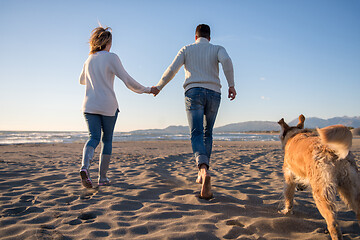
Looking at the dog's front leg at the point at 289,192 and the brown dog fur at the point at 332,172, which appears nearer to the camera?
the brown dog fur at the point at 332,172

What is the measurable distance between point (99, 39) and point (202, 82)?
5.49 ft

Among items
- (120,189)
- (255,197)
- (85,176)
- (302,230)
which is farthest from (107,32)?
(302,230)

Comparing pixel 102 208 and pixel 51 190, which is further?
pixel 51 190

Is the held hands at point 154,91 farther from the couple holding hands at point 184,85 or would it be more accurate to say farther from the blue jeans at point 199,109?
the blue jeans at point 199,109

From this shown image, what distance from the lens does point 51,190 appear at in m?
3.20

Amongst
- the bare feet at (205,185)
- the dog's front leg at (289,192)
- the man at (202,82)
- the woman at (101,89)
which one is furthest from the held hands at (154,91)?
the dog's front leg at (289,192)

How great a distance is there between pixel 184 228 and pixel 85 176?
5.16 ft

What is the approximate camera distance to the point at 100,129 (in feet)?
10.7

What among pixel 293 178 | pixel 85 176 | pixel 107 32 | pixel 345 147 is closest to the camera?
pixel 345 147

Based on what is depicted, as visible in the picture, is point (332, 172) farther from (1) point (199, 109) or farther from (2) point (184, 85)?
(2) point (184, 85)

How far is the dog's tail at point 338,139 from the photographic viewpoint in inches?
64.9

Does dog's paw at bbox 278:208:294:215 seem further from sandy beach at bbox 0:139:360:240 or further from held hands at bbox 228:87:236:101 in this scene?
held hands at bbox 228:87:236:101

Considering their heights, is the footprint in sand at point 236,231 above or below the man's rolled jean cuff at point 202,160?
below

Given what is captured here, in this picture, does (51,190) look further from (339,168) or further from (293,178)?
(339,168)
